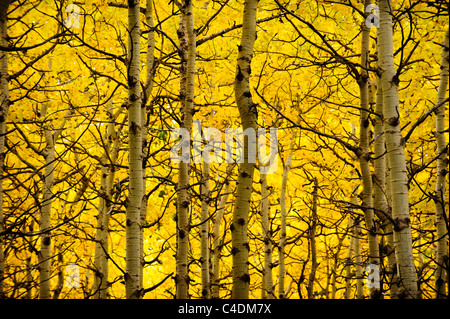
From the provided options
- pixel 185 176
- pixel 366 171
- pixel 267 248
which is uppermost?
pixel 185 176

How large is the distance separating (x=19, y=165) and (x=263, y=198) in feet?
18.4

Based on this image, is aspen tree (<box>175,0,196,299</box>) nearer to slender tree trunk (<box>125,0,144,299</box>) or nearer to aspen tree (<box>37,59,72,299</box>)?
slender tree trunk (<box>125,0,144,299</box>)

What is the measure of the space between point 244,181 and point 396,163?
3.71 feet

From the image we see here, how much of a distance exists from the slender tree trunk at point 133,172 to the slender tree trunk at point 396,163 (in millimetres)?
1963

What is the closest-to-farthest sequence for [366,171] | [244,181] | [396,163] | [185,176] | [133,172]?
[396,163]
[244,181]
[133,172]
[366,171]
[185,176]

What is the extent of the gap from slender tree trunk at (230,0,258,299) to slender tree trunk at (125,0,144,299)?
0.84 meters

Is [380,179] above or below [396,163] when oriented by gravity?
above

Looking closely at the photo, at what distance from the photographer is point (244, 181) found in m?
3.19

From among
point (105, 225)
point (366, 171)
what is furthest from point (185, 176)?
point (105, 225)

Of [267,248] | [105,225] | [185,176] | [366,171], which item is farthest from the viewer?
[267,248]

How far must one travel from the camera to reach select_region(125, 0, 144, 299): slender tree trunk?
11.0 ft

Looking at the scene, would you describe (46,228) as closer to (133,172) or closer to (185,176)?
(185,176)

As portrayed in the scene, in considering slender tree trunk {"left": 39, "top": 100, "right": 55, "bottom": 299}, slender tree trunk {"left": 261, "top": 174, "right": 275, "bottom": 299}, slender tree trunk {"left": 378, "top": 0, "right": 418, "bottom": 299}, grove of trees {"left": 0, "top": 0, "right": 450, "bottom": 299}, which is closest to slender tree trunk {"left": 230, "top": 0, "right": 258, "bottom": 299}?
grove of trees {"left": 0, "top": 0, "right": 450, "bottom": 299}
